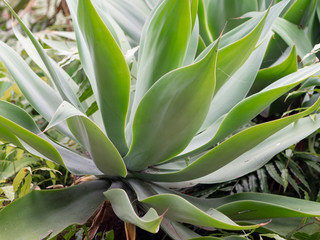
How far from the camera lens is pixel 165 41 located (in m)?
0.73

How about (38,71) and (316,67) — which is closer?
(316,67)

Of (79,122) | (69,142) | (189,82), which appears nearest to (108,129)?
(79,122)

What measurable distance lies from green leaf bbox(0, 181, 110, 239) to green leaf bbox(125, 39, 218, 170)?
0.11 meters

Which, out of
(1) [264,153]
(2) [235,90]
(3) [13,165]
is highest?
(2) [235,90]

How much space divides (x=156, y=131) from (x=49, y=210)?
24 centimetres

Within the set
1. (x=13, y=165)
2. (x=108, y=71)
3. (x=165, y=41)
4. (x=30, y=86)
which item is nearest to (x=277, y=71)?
(x=165, y=41)

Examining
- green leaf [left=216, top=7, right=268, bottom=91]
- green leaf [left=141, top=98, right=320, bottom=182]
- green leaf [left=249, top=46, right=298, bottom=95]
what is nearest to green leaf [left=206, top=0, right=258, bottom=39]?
green leaf [left=249, top=46, right=298, bottom=95]

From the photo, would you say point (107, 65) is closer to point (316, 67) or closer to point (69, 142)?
point (316, 67)

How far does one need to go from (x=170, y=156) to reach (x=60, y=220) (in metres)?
0.24

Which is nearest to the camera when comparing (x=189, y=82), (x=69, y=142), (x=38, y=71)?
(x=189, y=82)

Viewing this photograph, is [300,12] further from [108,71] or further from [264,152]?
[108,71]

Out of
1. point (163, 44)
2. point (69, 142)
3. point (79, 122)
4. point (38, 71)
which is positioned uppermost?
point (163, 44)

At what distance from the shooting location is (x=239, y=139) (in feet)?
2.14

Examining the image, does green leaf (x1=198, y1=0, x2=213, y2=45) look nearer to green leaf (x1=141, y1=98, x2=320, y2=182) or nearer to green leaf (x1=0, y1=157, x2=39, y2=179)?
green leaf (x1=141, y1=98, x2=320, y2=182)
